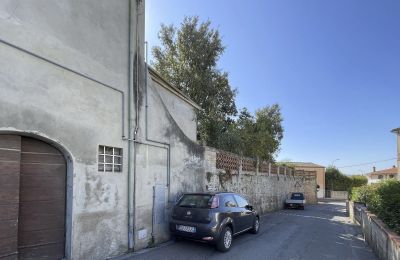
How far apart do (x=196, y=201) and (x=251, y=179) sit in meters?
9.63

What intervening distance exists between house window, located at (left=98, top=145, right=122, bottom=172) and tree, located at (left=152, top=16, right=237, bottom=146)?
13467 millimetres

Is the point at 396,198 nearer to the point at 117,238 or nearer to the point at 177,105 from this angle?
the point at 117,238

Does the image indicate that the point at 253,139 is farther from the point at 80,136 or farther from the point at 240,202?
the point at 80,136

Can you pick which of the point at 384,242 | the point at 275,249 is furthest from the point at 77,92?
the point at 384,242

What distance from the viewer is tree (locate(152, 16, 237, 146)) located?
21773mm

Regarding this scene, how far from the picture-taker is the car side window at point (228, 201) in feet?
30.1

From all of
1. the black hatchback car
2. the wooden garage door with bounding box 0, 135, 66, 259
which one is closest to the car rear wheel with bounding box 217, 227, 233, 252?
the black hatchback car

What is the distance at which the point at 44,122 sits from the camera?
5.91 metres

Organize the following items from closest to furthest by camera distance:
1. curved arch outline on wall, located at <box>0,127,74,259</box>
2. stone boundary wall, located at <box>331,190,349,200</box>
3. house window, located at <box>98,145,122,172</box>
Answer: curved arch outline on wall, located at <box>0,127,74,259</box>
house window, located at <box>98,145,122,172</box>
stone boundary wall, located at <box>331,190,349,200</box>

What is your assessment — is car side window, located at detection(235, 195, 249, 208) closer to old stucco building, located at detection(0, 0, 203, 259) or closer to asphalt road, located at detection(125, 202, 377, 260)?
asphalt road, located at detection(125, 202, 377, 260)

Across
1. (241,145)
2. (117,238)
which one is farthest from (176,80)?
(117,238)

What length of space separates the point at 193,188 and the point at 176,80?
13106 millimetres

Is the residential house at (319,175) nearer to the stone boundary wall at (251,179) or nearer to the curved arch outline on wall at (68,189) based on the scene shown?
the stone boundary wall at (251,179)

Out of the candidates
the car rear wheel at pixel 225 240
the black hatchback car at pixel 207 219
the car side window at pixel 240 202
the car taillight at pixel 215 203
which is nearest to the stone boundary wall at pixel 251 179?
the car side window at pixel 240 202
